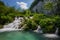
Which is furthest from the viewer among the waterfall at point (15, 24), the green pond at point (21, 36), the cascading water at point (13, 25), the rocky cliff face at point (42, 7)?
the rocky cliff face at point (42, 7)

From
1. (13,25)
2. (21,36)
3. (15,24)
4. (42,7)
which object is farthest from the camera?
(42,7)

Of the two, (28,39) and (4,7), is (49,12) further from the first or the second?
(28,39)

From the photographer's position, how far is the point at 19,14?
43.6 feet

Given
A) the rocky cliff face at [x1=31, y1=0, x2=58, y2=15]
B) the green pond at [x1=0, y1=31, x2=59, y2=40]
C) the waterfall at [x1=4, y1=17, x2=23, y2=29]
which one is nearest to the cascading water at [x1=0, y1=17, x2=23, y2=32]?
the waterfall at [x1=4, y1=17, x2=23, y2=29]

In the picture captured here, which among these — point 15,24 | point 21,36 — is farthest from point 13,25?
point 21,36

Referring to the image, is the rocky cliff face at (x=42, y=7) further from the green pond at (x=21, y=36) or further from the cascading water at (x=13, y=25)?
the green pond at (x=21, y=36)

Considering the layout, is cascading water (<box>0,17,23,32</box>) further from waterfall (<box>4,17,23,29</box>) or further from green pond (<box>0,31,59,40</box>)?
green pond (<box>0,31,59,40</box>)

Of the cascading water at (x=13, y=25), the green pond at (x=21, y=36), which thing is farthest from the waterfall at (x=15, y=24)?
the green pond at (x=21, y=36)

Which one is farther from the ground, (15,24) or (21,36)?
(15,24)

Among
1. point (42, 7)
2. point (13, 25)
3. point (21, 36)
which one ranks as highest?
point (42, 7)

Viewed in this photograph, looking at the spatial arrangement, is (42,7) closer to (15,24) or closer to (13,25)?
(15,24)

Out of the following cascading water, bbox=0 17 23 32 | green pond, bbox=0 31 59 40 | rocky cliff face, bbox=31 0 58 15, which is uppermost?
rocky cliff face, bbox=31 0 58 15

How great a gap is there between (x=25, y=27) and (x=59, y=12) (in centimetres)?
242

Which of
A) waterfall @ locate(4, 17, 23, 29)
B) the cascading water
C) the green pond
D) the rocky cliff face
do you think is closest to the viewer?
the green pond
